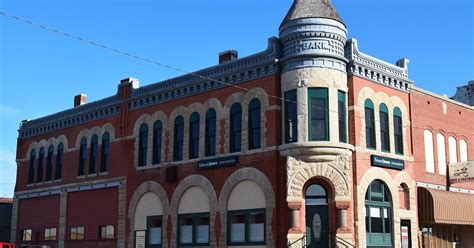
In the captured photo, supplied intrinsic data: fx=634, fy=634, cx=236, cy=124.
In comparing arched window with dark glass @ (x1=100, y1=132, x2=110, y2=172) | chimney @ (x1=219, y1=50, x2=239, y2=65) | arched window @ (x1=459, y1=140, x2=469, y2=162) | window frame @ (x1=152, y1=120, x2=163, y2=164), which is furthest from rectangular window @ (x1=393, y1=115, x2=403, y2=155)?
arched window with dark glass @ (x1=100, y1=132, x2=110, y2=172)

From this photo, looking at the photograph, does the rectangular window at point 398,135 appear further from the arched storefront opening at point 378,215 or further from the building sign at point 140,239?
the building sign at point 140,239

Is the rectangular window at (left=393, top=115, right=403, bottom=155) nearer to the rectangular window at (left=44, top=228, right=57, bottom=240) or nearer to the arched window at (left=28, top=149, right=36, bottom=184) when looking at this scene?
the rectangular window at (left=44, top=228, right=57, bottom=240)

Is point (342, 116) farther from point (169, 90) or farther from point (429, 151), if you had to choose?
Result: point (169, 90)

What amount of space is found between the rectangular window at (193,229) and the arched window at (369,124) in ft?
29.7

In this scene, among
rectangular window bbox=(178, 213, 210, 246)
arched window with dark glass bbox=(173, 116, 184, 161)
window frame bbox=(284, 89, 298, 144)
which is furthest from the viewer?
arched window with dark glass bbox=(173, 116, 184, 161)

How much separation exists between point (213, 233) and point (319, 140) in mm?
7508

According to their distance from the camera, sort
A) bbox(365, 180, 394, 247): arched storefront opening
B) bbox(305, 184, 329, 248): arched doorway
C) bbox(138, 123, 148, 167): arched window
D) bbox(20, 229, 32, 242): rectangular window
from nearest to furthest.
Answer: bbox(305, 184, 329, 248): arched doorway < bbox(365, 180, 394, 247): arched storefront opening < bbox(138, 123, 148, 167): arched window < bbox(20, 229, 32, 242): rectangular window

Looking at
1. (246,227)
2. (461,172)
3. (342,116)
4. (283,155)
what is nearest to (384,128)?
(342,116)

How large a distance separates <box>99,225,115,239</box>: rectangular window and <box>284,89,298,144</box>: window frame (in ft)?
46.0

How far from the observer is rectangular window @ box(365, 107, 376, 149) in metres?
31.0

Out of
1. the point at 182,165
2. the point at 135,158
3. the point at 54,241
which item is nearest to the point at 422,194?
the point at 182,165

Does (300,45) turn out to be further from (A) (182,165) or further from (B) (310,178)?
(A) (182,165)

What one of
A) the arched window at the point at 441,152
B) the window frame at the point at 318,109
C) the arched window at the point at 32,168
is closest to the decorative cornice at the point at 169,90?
the arched window at the point at 32,168

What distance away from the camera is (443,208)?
3281 centimetres
